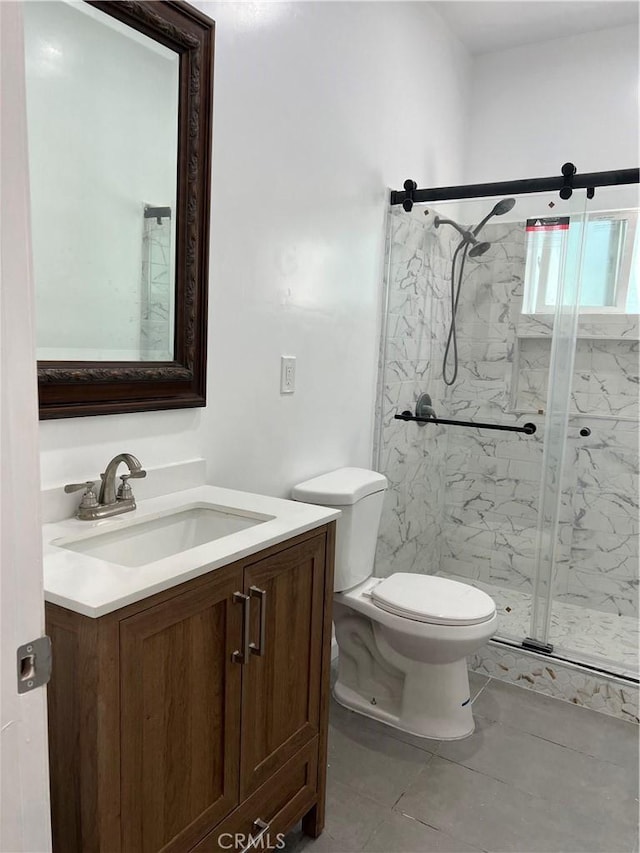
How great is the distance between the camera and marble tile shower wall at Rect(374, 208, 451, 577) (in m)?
2.77

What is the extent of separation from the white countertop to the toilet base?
3.00ft

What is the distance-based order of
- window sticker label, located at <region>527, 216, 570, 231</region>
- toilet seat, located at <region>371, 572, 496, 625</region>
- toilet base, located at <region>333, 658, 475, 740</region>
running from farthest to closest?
1. window sticker label, located at <region>527, 216, 570, 231</region>
2. toilet base, located at <region>333, 658, 475, 740</region>
3. toilet seat, located at <region>371, 572, 496, 625</region>

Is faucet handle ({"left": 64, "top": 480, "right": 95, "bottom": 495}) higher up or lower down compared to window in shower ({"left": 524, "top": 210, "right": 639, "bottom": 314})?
lower down

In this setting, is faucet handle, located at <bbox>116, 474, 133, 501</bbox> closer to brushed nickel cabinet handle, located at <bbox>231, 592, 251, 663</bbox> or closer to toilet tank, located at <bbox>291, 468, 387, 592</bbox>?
brushed nickel cabinet handle, located at <bbox>231, 592, 251, 663</bbox>

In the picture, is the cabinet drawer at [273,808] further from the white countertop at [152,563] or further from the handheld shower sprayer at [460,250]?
the handheld shower sprayer at [460,250]

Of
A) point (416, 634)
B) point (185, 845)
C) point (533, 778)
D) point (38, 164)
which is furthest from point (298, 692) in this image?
point (38, 164)

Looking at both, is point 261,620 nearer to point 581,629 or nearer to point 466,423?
point 466,423

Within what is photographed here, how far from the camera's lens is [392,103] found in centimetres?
265

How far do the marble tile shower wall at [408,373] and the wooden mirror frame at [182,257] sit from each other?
1.19 meters

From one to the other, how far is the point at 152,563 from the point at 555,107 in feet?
10.2

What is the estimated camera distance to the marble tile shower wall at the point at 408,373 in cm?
277

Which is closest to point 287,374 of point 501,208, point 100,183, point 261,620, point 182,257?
point 182,257

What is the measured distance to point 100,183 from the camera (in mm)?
1463

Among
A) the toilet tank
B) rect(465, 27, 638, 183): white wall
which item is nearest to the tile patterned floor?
the toilet tank
